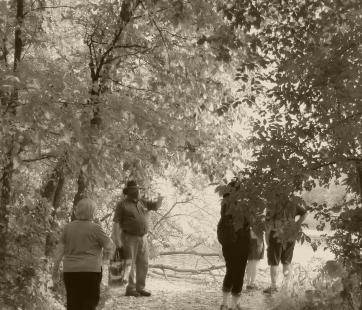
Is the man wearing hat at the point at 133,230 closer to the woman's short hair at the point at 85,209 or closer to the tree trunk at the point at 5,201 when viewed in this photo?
the tree trunk at the point at 5,201

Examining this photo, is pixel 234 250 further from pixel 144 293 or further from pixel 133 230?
pixel 144 293

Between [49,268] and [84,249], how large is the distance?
4.02 feet

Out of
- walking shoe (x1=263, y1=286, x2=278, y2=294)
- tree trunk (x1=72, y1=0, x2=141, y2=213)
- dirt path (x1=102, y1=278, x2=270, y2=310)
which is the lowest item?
dirt path (x1=102, y1=278, x2=270, y2=310)

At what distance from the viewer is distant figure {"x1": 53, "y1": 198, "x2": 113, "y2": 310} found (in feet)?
19.6

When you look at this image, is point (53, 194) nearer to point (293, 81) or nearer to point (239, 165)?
point (239, 165)

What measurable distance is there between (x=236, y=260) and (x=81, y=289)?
2.19 meters

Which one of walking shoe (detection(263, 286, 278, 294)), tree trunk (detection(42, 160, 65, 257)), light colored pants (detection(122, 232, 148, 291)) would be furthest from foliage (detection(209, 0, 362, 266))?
light colored pants (detection(122, 232, 148, 291))

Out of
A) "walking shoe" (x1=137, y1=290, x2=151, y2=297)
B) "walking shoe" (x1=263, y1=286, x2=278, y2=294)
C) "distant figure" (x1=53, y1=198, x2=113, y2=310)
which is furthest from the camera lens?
"walking shoe" (x1=137, y1=290, x2=151, y2=297)

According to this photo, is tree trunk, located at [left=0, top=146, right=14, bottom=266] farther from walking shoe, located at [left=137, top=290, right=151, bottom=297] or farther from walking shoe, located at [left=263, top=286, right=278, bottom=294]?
walking shoe, located at [left=263, top=286, right=278, bottom=294]

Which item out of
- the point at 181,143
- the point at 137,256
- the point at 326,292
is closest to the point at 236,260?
the point at 326,292

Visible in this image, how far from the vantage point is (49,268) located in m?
6.98

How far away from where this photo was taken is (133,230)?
8.84 meters

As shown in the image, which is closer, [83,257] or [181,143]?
[83,257]

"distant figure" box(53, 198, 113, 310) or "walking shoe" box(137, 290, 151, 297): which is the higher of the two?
"distant figure" box(53, 198, 113, 310)
